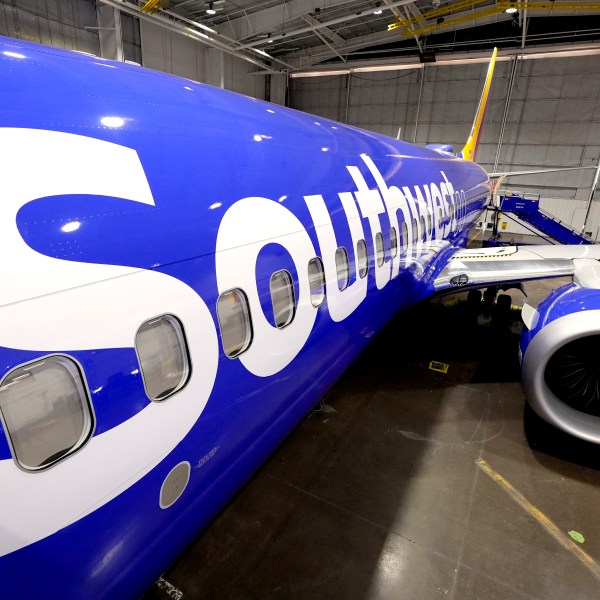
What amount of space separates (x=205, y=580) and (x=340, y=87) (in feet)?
90.2

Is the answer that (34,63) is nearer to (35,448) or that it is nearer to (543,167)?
(35,448)

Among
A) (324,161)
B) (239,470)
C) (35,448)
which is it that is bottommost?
(239,470)

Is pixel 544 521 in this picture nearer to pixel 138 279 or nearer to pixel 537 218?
pixel 138 279

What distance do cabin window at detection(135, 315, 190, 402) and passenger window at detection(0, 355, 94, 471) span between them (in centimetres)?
28

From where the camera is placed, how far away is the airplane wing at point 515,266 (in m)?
6.27

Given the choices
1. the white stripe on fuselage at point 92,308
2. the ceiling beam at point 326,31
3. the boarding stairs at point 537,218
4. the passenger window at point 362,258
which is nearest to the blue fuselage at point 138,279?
the white stripe on fuselage at point 92,308

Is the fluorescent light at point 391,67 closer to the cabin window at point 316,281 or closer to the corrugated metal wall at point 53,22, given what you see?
the corrugated metal wall at point 53,22

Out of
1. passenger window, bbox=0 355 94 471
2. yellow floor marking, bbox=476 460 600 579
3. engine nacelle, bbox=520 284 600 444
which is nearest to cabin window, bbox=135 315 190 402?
passenger window, bbox=0 355 94 471

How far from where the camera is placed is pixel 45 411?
142 cm

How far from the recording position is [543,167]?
2170cm

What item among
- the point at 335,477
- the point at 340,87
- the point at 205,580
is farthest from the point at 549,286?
the point at 340,87

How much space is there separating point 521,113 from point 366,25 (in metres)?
9.29

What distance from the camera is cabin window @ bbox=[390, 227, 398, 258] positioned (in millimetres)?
4673

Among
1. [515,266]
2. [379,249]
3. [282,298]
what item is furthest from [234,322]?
[515,266]
